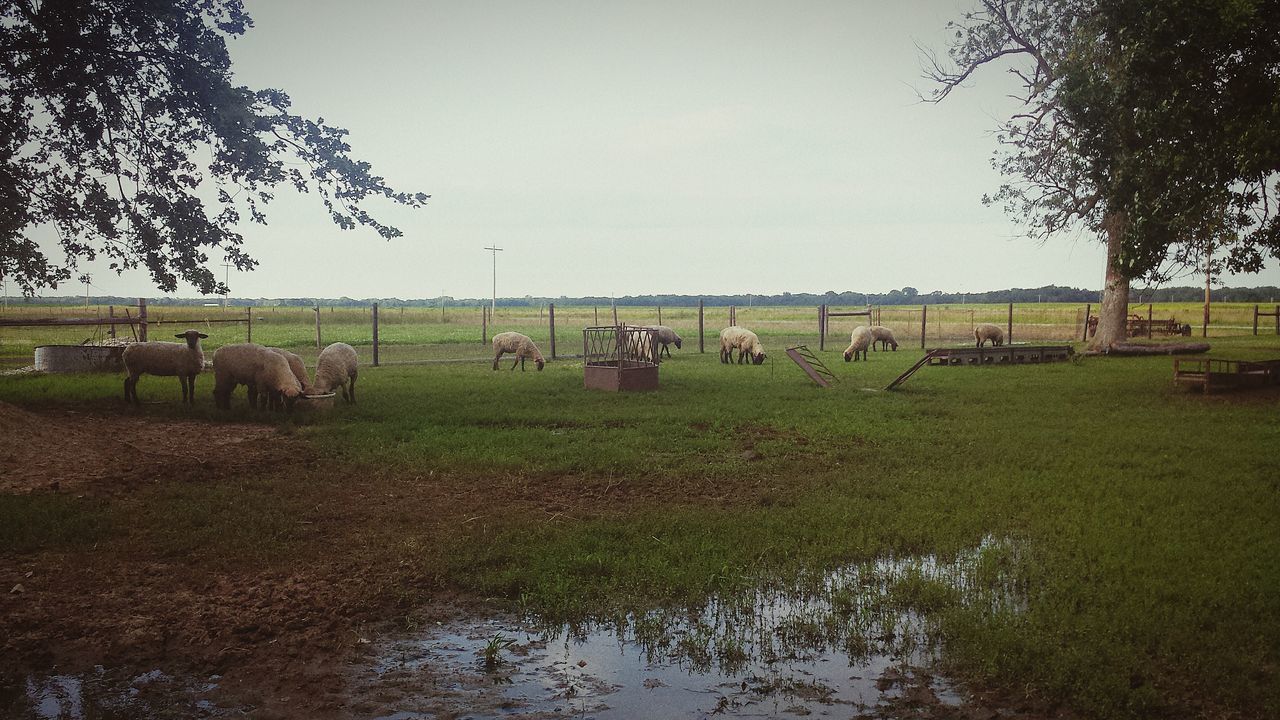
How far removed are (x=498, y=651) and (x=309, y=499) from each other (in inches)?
165

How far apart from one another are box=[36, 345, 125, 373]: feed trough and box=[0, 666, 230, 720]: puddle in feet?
58.6

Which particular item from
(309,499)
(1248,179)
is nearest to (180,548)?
(309,499)

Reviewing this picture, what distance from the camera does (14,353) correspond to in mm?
26688

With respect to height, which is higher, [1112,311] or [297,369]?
[1112,311]

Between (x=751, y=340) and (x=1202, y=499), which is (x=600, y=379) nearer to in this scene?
(x=751, y=340)

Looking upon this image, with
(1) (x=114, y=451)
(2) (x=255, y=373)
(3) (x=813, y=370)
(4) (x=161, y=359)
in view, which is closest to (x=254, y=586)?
(1) (x=114, y=451)

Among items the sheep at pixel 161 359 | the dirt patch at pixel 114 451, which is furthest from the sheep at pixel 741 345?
the dirt patch at pixel 114 451

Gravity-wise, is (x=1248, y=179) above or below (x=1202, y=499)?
above

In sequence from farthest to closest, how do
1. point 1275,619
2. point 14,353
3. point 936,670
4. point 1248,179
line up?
point 14,353
point 1248,179
point 1275,619
point 936,670

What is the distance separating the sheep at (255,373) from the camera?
1315cm

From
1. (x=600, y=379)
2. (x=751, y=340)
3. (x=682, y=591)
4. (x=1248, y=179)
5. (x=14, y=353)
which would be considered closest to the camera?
(x=682, y=591)

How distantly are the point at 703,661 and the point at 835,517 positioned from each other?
3.04m

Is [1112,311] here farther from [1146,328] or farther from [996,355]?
[1146,328]

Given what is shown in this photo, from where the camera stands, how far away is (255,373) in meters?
13.3
